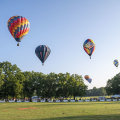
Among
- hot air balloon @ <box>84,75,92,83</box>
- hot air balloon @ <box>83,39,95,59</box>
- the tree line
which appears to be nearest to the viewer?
hot air balloon @ <box>83,39,95,59</box>

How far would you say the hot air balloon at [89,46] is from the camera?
50.3m

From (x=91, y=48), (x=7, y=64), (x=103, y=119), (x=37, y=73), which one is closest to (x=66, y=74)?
(x=37, y=73)

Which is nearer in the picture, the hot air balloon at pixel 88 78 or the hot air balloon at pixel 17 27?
the hot air balloon at pixel 17 27

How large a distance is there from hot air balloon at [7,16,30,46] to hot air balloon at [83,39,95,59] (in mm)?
20388

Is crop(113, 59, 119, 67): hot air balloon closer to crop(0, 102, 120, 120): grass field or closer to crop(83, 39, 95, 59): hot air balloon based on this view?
crop(83, 39, 95, 59): hot air balloon

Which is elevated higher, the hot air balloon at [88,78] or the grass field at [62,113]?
the hot air balloon at [88,78]

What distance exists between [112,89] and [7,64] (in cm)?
6592

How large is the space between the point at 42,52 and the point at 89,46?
13.8 m

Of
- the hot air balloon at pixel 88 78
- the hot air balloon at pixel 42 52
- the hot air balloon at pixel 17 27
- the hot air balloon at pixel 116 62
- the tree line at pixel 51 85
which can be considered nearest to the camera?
the hot air balloon at pixel 17 27

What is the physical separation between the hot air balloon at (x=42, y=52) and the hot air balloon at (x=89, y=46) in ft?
37.9

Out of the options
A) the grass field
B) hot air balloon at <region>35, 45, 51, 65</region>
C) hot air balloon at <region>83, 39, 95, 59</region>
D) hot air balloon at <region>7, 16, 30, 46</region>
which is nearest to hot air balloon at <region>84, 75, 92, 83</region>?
hot air balloon at <region>83, 39, 95, 59</region>

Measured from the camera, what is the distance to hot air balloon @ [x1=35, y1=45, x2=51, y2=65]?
4606cm

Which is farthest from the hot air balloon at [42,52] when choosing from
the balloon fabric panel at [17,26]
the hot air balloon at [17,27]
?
the balloon fabric panel at [17,26]

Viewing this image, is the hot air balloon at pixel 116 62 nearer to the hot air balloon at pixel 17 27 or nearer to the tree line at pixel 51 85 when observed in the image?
the tree line at pixel 51 85
